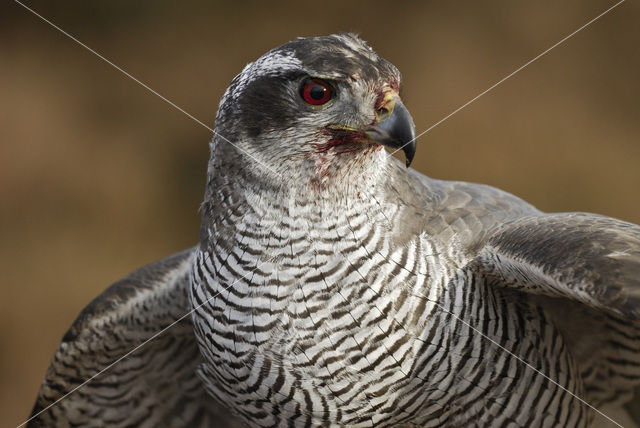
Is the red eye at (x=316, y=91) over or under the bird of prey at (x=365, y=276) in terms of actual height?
over

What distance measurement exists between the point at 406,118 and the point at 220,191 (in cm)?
55

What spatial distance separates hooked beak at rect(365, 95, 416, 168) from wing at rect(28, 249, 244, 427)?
963 mm

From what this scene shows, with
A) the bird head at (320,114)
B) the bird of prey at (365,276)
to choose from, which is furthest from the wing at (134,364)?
the bird head at (320,114)

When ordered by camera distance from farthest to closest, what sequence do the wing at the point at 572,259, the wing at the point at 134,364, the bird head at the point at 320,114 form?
the wing at the point at 134,364, the bird head at the point at 320,114, the wing at the point at 572,259

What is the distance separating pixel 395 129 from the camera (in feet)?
5.60

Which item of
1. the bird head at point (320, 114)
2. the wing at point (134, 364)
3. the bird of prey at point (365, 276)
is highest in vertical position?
the bird head at point (320, 114)

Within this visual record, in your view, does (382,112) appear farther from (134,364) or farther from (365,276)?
(134,364)

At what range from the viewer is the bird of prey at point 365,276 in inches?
69.2

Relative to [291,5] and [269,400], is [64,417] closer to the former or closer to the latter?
[269,400]

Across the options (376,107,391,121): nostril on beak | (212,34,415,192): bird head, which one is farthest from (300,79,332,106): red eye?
(376,107,391,121): nostril on beak

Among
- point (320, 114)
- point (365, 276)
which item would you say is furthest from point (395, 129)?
point (365, 276)

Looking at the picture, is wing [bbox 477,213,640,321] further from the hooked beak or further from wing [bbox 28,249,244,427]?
wing [bbox 28,249,244,427]

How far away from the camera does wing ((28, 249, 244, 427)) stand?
2.36m

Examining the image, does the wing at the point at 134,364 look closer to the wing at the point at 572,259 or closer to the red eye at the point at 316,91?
the red eye at the point at 316,91
